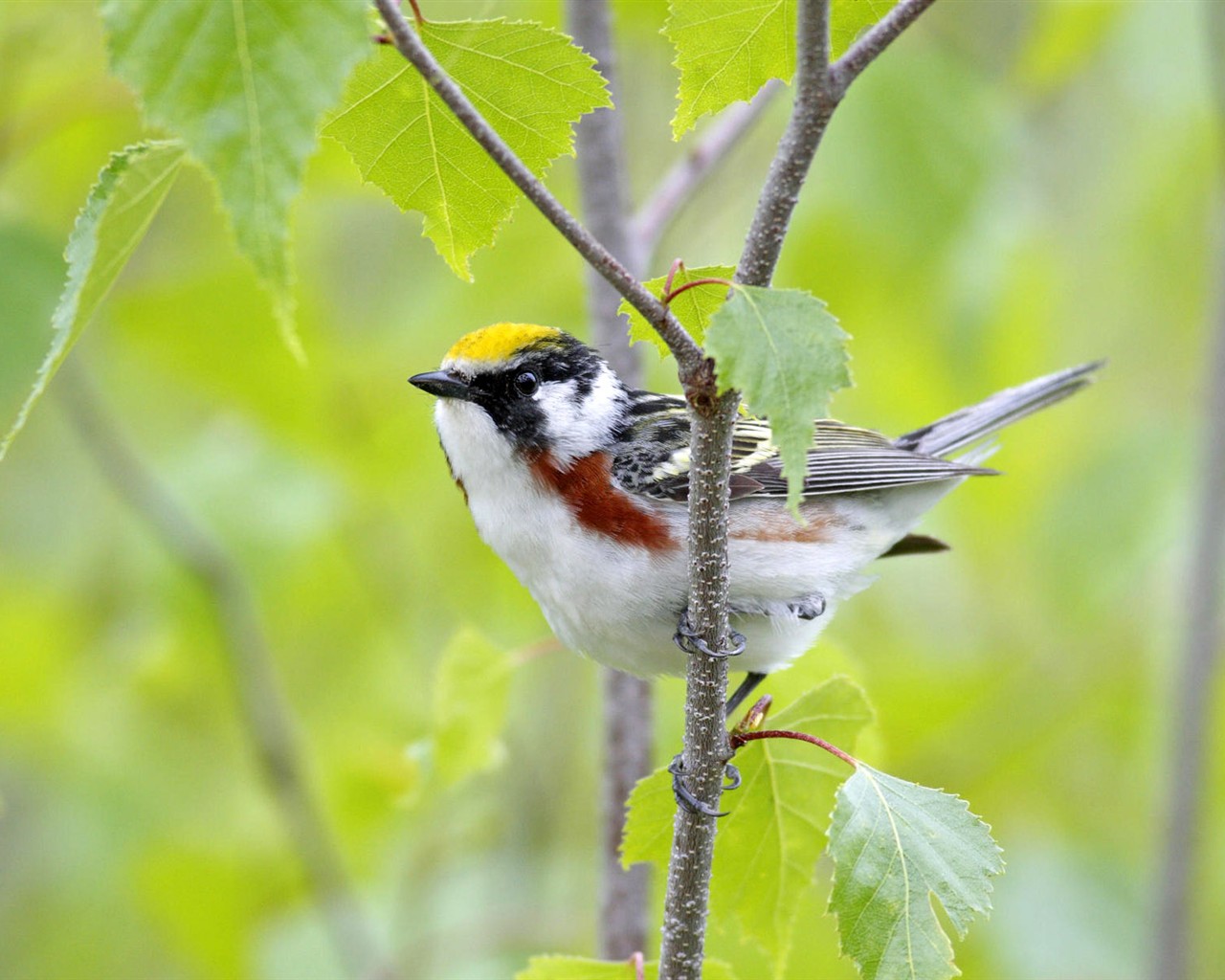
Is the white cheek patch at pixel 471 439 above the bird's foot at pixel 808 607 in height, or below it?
above

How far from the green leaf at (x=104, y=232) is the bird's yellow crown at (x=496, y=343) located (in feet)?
4.34

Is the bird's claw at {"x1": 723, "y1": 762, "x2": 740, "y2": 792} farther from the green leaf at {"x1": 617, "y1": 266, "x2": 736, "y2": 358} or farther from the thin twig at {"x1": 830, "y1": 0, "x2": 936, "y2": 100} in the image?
the thin twig at {"x1": 830, "y1": 0, "x2": 936, "y2": 100}

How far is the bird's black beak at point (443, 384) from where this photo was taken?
9.12ft

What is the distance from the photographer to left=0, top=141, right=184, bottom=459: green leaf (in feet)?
4.74

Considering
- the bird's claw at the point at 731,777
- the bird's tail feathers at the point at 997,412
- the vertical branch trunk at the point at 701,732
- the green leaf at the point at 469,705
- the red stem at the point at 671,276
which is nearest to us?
the red stem at the point at 671,276

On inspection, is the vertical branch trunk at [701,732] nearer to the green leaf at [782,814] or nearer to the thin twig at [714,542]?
the thin twig at [714,542]

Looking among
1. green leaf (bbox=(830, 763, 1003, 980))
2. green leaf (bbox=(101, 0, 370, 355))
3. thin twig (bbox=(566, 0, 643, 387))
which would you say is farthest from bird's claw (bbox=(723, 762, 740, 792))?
green leaf (bbox=(101, 0, 370, 355))

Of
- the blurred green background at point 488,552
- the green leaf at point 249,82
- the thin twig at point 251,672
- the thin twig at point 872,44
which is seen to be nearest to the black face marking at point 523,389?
the blurred green background at point 488,552

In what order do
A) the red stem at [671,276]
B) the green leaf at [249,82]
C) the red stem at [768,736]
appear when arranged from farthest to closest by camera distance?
the red stem at [768,736], the red stem at [671,276], the green leaf at [249,82]

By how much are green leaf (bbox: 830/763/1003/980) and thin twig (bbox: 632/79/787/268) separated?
1.75 meters

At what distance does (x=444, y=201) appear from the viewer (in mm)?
1771

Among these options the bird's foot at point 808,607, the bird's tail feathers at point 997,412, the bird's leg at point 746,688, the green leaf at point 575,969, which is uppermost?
the bird's tail feathers at point 997,412

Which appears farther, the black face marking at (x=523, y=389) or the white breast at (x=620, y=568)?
the black face marking at (x=523, y=389)

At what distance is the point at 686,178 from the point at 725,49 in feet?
5.56
